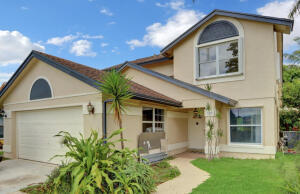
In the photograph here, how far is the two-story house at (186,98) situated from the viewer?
9281 mm

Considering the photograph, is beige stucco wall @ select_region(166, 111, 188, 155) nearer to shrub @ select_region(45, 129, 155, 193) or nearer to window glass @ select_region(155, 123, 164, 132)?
window glass @ select_region(155, 123, 164, 132)

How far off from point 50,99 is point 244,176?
863 cm

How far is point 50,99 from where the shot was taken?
9.69 m

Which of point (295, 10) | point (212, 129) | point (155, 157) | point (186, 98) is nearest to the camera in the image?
point (155, 157)

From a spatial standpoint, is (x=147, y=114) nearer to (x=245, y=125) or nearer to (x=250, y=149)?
(x=245, y=125)

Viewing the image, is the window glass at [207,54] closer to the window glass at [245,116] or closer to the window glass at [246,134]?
the window glass at [245,116]

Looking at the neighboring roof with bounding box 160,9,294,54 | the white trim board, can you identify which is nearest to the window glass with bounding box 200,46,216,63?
the neighboring roof with bounding box 160,9,294,54

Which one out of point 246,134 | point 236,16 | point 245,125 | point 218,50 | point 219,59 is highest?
point 236,16

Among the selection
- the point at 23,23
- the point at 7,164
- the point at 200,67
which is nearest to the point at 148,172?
the point at 7,164

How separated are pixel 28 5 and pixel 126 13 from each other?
6.07 metres

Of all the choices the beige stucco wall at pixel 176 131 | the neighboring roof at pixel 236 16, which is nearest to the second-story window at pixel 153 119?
the beige stucco wall at pixel 176 131

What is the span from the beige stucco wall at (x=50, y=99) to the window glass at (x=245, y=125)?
756 cm

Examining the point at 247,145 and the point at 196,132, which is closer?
the point at 247,145

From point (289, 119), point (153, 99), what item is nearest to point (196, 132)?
point (153, 99)
